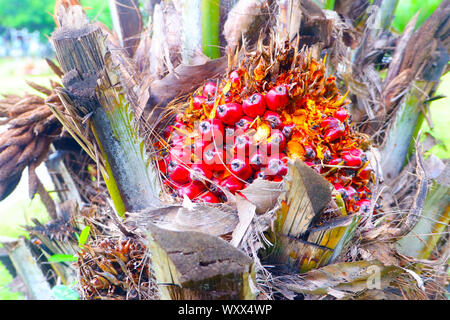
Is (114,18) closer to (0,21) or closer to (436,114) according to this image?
(436,114)

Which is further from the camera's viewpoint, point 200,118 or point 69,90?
point 200,118

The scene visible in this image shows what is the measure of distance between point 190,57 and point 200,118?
351mm

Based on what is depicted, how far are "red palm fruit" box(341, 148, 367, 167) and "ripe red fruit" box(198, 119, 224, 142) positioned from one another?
44cm

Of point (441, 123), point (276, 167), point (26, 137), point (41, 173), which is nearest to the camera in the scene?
point (276, 167)

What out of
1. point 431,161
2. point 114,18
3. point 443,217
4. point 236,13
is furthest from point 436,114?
point 114,18

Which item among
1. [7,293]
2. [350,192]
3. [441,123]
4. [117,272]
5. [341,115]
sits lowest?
[7,293]

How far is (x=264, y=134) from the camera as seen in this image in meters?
1.04

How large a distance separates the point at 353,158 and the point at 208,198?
53cm

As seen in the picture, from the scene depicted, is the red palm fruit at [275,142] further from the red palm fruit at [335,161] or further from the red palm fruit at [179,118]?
the red palm fruit at [179,118]

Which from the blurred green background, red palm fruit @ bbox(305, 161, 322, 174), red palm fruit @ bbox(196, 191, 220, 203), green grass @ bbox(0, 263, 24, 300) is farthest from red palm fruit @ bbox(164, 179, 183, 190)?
green grass @ bbox(0, 263, 24, 300)

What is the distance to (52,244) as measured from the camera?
5.57 feet

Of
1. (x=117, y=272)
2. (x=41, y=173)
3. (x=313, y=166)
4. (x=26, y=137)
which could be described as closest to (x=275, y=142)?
(x=313, y=166)

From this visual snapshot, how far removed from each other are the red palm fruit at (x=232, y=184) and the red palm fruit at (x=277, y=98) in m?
0.27

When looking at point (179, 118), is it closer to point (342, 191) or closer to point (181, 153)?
point (181, 153)
